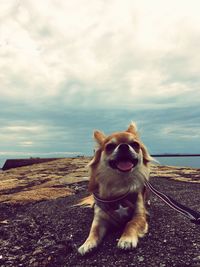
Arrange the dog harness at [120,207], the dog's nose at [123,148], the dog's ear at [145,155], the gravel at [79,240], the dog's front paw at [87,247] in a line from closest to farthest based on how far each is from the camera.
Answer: the gravel at [79,240]
the dog's front paw at [87,247]
the dog's nose at [123,148]
the dog harness at [120,207]
the dog's ear at [145,155]

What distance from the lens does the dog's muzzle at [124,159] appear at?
5516mm

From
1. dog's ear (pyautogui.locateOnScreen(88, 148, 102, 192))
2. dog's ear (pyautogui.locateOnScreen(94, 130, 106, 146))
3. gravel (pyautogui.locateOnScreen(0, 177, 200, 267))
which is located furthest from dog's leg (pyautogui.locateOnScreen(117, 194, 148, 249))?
Answer: dog's ear (pyautogui.locateOnScreen(94, 130, 106, 146))

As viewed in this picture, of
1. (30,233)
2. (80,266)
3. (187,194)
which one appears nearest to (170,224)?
(80,266)

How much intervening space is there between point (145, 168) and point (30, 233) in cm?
263

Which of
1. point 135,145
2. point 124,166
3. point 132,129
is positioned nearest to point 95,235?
point 124,166

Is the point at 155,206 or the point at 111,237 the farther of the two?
the point at 155,206

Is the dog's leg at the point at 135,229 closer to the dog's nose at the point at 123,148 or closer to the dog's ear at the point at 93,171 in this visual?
the dog's ear at the point at 93,171

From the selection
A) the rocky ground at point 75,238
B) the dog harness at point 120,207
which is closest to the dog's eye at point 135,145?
the dog harness at point 120,207

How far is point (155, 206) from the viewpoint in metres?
7.64

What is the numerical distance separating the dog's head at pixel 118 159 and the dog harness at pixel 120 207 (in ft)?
1.11

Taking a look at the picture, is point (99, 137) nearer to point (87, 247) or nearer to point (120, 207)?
point (120, 207)

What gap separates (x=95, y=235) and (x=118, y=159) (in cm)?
127

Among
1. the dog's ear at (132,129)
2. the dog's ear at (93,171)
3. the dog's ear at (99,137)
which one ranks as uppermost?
the dog's ear at (132,129)

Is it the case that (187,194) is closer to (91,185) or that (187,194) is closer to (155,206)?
(155,206)
